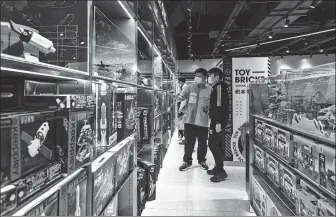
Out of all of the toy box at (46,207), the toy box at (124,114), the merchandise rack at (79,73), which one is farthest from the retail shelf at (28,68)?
the toy box at (124,114)

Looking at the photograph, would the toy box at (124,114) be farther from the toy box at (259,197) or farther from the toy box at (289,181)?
the toy box at (259,197)

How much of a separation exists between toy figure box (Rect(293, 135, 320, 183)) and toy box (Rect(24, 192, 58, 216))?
1.40 metres

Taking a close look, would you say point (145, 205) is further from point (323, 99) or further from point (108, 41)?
point (323, 99)

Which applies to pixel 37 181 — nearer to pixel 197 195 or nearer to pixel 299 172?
pixel 299 172

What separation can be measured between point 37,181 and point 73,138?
25cm

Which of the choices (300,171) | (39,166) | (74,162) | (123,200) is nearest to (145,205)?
(123,200)

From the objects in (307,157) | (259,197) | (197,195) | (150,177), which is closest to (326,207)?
(307,157)

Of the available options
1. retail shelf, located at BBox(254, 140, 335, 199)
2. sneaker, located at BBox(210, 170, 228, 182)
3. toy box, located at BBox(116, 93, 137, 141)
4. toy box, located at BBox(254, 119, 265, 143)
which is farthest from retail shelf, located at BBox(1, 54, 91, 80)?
sneaker, located at BBox(210, 170, 228, 182)

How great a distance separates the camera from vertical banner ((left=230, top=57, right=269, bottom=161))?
4617mm

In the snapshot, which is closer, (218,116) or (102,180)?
(102,180)

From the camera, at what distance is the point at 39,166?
90 cm

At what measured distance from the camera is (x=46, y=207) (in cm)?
90

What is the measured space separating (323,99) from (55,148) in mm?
1545

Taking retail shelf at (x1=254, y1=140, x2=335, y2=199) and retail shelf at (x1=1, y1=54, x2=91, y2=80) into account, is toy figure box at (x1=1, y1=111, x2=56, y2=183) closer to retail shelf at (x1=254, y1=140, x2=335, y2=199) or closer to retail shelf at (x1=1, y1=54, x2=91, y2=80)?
retail shelf at (x1=1, y1=54, x2=91, y2=80)
